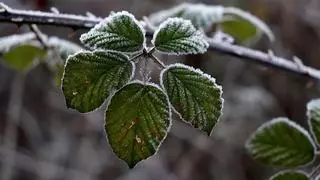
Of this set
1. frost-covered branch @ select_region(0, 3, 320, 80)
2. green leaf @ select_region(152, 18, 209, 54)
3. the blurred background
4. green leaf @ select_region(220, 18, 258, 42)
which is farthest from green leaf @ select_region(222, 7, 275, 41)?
the blurred background

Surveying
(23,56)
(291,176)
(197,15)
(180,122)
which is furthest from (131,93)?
(180,122)

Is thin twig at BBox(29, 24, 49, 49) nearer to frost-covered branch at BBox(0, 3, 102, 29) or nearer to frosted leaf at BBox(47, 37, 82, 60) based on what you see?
frosted leaf at BBox(47, 37, 82, 60)

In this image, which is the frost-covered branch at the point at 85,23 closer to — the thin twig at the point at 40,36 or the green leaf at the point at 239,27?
the thin twig at the point at 40,36

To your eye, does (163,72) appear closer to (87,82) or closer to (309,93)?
(87,82)

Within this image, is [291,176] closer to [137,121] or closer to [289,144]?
[289,144]

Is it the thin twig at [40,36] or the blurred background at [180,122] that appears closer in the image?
the thin twig at [40,36]

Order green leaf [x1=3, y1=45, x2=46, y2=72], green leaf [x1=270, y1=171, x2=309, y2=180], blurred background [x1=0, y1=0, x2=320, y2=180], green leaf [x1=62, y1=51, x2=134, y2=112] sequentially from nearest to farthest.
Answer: green leaf [x1=62, y1=51, x2=134, y2=112], green leaf [x1=270, y1=171, x2=309, y2=180], green leaf [x1=3, y1=45, x2=46, y2=72], blurred background [x1=0, y1=0, x2=320, y2=180]

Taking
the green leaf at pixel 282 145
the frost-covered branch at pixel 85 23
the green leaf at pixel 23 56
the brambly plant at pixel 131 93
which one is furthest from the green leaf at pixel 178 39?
the green leaf at pixel 23 56
